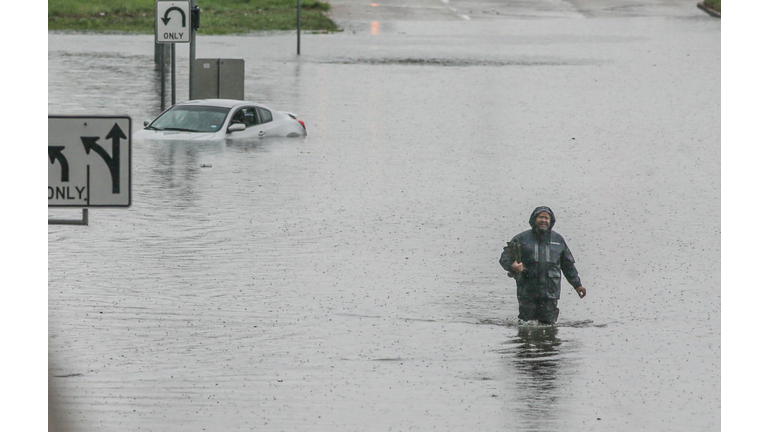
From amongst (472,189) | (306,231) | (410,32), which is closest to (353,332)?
(306,231)

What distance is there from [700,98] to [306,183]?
18413mm

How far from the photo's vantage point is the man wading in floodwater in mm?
13648

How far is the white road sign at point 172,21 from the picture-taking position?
95.0 feet

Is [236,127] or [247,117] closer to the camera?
[236,127]

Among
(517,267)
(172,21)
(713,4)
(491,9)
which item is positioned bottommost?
(517,267)

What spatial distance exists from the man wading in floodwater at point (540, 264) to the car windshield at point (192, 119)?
15237 mm

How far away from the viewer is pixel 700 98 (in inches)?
1527

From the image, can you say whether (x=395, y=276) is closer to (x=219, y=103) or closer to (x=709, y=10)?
(x=219, y=103)

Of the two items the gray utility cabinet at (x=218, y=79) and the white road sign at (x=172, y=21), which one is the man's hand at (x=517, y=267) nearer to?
the white road sign at (x=172, y=21)

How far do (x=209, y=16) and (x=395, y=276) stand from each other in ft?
156

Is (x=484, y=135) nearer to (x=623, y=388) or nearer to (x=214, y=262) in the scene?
(x=214, y=262)

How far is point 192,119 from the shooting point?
93.3 feet

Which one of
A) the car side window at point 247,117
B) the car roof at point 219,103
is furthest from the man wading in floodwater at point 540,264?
the car side window at point 247,117

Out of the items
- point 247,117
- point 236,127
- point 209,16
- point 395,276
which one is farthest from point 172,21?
point 209,16
